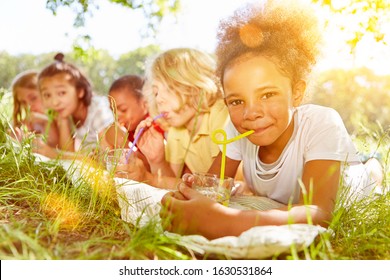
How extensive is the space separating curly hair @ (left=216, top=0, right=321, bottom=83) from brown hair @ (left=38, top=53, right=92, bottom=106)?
191cm

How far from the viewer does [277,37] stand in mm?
2033

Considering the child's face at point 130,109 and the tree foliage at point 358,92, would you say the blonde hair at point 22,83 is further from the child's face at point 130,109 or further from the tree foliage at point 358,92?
the tree foliage at point 358,92

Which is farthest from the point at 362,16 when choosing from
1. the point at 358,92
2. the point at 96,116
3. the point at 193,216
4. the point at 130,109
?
the point at 358,92

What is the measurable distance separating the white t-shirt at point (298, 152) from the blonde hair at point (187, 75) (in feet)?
1.75

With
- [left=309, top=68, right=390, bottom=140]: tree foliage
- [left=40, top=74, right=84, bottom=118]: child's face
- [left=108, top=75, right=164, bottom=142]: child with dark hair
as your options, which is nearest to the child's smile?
[left=108, top=75, right=164, bottom=142]: child with dark hair

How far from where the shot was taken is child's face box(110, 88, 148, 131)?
10.8 feet

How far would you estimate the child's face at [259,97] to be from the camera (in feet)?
6.21

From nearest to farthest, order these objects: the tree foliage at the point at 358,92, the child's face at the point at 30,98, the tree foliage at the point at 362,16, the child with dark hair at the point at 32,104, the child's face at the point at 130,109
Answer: the tree foliage at the point at 362,16 → the child's face at the point at 130,109 → the child with dark hair at the point at 32,104 → the child's face at the point at 30,98 → the tree foliage at the point at 358,92

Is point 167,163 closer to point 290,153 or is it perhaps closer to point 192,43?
point 192,43

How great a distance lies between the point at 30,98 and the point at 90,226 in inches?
99.8

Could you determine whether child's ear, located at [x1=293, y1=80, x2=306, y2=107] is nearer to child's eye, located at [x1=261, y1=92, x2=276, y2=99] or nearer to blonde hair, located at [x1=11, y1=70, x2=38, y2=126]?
child's eye, located at [x1=261, y1=92, x2=276, y2=99]

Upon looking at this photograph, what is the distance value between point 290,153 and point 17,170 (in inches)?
45.7

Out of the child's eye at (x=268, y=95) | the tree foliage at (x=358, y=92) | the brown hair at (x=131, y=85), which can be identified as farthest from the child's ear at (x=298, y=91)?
the tree foliage at (x=358, y=92)

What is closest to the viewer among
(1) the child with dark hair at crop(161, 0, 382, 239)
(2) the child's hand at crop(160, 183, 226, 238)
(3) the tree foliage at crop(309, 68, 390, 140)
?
(2) the child's hand at crop(160, 183, 226, 238)
